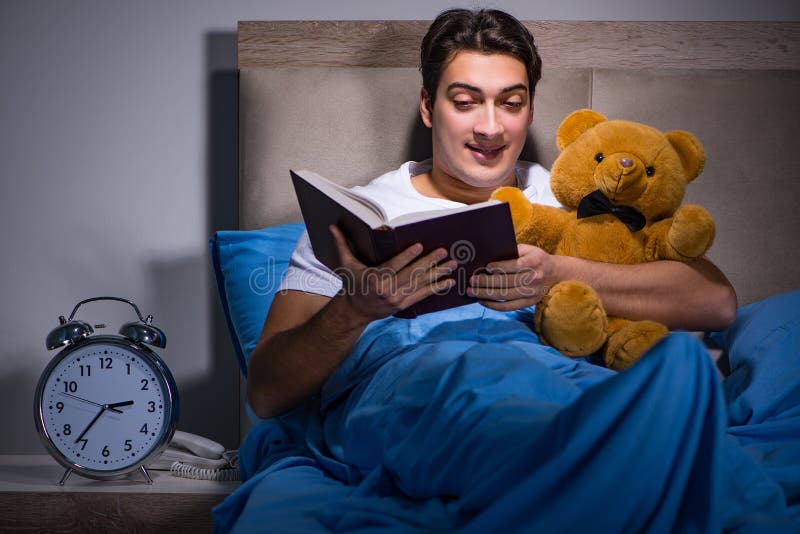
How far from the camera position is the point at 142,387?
1487 mm

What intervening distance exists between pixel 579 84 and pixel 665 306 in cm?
64

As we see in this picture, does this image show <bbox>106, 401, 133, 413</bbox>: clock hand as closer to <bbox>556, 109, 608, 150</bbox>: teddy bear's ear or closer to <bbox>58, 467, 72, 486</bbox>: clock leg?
<bbox>58, 467, 72, 486</bbox>: clock leg

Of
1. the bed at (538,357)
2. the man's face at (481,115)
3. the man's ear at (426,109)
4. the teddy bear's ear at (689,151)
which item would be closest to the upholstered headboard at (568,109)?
the bed at (538,357)

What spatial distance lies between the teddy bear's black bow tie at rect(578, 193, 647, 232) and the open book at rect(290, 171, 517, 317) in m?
0.27

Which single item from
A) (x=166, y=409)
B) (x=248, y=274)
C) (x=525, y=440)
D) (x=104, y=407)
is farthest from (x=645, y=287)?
(x=104, y=407)

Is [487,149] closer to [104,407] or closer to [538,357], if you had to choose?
[538,357]

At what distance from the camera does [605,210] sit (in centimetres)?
136

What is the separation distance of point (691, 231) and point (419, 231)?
0.54m

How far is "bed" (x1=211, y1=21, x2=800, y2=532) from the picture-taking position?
0.73 metres

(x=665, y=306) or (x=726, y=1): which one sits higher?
(x=726, y=1)

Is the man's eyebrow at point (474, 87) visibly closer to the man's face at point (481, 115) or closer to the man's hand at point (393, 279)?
the man's face at point (481, 115)

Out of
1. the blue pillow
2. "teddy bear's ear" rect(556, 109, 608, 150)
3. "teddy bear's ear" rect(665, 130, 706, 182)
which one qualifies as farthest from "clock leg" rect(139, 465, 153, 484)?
"teddy bear's ear" rect(665, 130, 706, 182)

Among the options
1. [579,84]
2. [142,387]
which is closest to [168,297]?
[142,387]

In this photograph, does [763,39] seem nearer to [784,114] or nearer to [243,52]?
[784,114]
